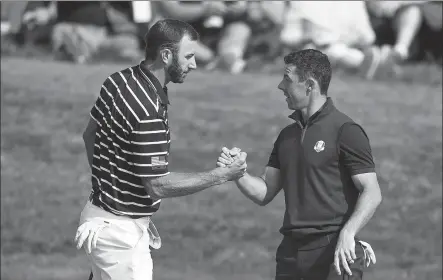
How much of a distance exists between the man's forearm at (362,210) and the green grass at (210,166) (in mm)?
4362

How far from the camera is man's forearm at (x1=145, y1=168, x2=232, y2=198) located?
5.27 metres

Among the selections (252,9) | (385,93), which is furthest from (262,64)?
(385,93)

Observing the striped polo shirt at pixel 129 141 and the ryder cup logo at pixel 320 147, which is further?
the ryder cup logo at pixel 320 147

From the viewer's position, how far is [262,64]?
12.8 meters

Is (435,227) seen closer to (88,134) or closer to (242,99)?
(242,99)

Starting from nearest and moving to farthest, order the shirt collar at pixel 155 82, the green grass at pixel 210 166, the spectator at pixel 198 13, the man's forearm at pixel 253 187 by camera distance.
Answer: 1. the shirt collar at pixel 155 82
2. the man's forearm at pixel 253 187
3. the green grass at pixel 210 166
4. the spectator at pixel 198 13

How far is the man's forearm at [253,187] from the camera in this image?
18.5 ft

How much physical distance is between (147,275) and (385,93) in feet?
24.3

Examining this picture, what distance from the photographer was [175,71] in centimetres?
538

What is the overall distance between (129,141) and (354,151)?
1.03m

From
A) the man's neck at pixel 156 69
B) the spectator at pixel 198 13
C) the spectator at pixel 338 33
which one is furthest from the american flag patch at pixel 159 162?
the spectator at pixel 338 33

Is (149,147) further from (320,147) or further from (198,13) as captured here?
(198,13)

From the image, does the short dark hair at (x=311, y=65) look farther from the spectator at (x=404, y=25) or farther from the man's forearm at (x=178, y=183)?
the spectator at (x=404, y=25)

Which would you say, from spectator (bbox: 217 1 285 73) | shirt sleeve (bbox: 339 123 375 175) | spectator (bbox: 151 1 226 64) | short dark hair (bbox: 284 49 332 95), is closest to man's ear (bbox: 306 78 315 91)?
short dark hair (bbox: 284 49 332 95)
